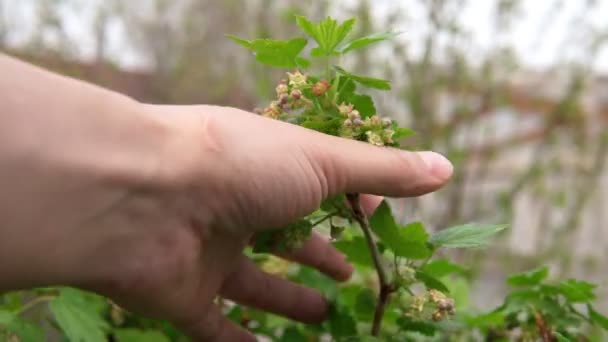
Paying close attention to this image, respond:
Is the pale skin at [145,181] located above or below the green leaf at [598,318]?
above

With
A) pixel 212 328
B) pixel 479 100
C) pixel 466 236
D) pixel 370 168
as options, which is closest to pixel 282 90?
pixel 370 168

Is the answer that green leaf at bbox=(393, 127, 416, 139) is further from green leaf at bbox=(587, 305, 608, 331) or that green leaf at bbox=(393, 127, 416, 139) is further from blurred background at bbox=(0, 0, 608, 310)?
blurred background at bbox=(0, 0, 608, 310)

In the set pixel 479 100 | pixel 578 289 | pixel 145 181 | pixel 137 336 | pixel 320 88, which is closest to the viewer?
pixel 145 181

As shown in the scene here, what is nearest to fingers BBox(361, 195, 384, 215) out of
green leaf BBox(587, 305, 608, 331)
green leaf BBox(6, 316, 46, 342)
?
green leaf BBox(587, 305, 608, 331)

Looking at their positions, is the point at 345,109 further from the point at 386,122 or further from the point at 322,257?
the point at 322,257

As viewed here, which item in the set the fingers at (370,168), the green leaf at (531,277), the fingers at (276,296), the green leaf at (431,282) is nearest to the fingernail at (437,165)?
the fingers at (370,168)

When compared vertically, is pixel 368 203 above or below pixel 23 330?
above

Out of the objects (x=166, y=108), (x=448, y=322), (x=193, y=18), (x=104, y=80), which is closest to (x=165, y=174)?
(x=166, y=108)

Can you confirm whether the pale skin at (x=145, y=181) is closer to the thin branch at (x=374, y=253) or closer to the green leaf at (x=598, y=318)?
the thin branch at (x=374, y=253)
